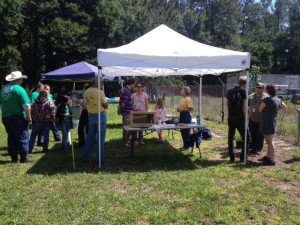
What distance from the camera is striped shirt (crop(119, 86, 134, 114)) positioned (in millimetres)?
9258

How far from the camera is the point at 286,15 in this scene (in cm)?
6819

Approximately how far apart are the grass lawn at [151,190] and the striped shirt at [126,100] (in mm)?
1254

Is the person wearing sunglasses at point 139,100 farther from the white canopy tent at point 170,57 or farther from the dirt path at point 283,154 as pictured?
the dirt path at point 283,154

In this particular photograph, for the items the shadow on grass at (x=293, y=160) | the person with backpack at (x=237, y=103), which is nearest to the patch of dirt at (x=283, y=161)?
the shadow on grass at (x=293, y=160)

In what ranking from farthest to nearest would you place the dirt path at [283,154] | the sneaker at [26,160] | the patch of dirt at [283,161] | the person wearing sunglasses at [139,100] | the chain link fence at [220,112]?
the chain link fence at [220,112] < the person wearing sunglasses at [139,100] < the dirt path at [283,154] < the sneaker at [26,160] < the patch of dirt at [283,161]

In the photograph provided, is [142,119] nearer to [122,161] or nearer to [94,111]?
[122,161]

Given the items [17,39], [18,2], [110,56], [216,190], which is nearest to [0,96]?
[110,56]

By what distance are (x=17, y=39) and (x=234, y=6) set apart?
3339 centimetres

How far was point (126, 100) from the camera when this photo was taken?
933cm

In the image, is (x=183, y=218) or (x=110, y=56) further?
(x=110, y=56)

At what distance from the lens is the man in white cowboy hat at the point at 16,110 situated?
7336 mm

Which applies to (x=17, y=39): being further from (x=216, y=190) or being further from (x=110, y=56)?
(x=216, y=190)

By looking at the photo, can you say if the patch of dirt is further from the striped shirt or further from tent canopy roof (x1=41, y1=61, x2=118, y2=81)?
tent canopy roof (x1=41, y1=61, x2=118, y2=81)

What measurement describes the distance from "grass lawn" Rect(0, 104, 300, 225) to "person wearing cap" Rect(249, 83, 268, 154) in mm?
483
